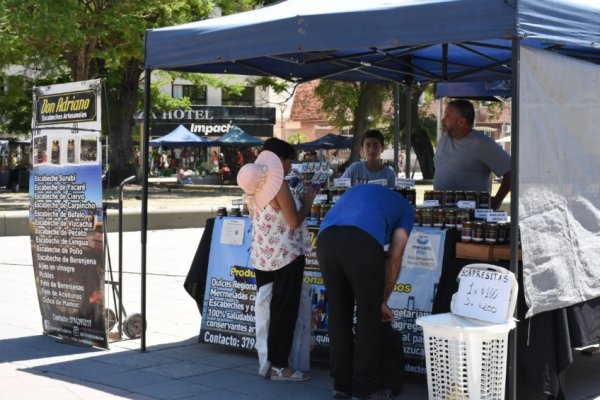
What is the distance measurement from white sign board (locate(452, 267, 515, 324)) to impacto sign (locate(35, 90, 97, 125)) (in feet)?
11.1

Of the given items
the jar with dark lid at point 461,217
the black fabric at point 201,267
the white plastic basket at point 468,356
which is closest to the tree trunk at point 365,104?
the black fabric at point 201,267

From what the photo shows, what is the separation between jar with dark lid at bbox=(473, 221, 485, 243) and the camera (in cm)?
577

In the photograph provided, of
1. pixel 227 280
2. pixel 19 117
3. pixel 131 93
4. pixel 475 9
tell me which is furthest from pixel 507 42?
pixel 19 117

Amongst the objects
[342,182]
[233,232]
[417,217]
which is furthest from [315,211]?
[417,217]

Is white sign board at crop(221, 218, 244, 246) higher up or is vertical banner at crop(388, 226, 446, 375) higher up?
white sign board at crop(221, 218, 244, 246)

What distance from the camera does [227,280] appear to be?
281 inches

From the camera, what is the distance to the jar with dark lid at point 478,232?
5770mm

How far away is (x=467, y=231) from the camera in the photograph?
19.3 ft

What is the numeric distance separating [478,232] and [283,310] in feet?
4.84

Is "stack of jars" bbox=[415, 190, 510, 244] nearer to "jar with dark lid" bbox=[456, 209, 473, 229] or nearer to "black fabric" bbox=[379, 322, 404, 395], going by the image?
"jar with dark lid" bbox=[456, 209, 473, 229]

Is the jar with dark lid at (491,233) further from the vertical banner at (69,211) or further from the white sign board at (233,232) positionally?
the vertical banner at (69,211)

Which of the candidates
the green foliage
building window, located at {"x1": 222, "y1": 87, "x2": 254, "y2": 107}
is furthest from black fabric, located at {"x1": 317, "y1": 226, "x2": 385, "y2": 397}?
building window, located at {"x1": 222, "y1": 87, "x2": 254, "y2": 107}

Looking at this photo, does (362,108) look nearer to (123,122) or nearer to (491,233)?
(123,122)

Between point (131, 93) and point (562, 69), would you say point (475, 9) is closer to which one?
point (562, 69)
